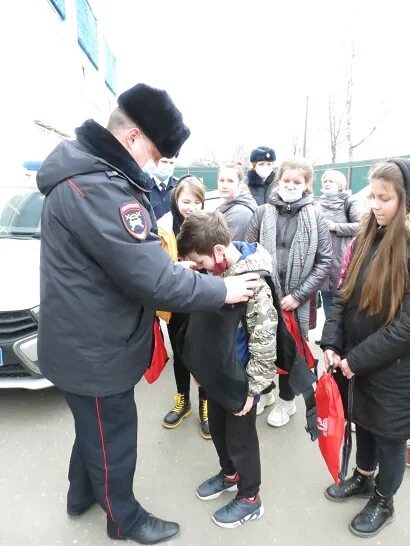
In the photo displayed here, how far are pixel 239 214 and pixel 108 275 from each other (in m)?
1.66

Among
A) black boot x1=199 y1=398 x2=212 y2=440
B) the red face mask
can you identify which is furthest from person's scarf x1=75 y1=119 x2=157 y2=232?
black boot x1=199 y1=398 x2=212 y2=440

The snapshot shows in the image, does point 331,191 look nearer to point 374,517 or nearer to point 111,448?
point 374,517

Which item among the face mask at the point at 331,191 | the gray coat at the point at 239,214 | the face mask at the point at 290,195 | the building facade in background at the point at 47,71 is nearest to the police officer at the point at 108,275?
the face mask at the point at 290,195

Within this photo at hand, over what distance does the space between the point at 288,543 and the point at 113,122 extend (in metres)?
2.04

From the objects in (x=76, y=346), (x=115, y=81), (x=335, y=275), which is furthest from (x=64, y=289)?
(x=115, y=81)

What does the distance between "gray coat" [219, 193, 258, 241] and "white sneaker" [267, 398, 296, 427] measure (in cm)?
127

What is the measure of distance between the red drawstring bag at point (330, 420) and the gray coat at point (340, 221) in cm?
157

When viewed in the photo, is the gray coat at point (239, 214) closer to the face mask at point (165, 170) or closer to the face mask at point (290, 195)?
the face mask at point (290, 195)

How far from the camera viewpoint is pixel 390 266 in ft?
5.16

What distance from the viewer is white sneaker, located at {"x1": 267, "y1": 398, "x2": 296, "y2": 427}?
2674 mm

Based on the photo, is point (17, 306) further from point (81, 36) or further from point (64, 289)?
point (81, 36)

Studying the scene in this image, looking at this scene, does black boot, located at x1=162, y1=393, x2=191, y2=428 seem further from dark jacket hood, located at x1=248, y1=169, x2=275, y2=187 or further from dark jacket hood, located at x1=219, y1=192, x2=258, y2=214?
dark jacket hood, located at x1=248, y1=169, x2=275, y2=187

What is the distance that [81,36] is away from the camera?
14.1 meters

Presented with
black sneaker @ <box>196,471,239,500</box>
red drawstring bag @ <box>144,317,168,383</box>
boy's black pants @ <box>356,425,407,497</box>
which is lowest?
black sneaker @ <box>196,471,239,500</box>
